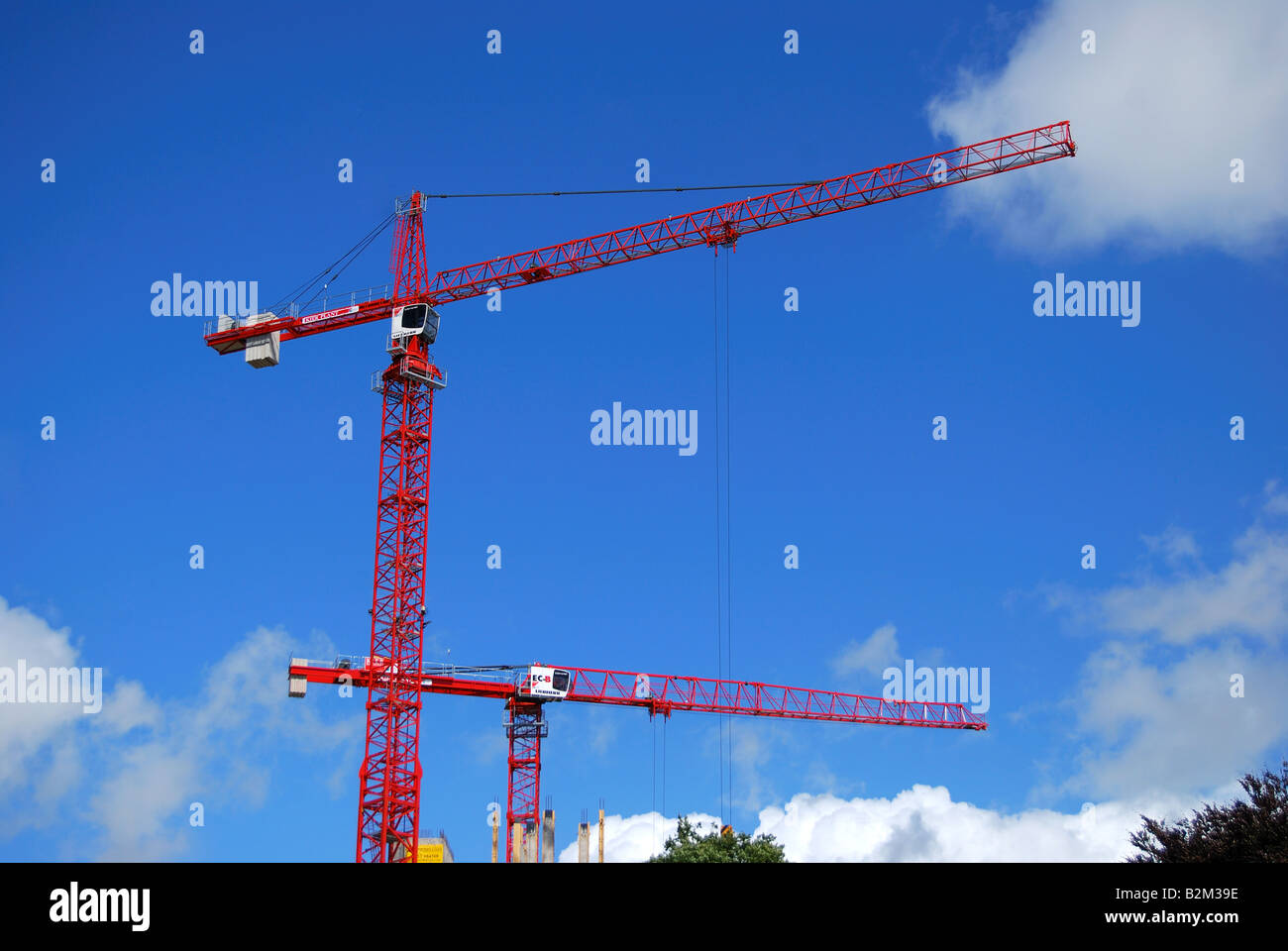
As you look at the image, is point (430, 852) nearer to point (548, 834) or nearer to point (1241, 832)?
point (548, 834)

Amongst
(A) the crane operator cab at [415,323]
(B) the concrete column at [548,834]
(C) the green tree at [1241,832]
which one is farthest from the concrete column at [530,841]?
(C) the green tree at [1241,832]

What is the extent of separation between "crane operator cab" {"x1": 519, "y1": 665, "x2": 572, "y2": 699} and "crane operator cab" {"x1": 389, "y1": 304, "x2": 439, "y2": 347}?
30.1m

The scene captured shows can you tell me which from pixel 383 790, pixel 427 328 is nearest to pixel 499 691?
pixel 383 790

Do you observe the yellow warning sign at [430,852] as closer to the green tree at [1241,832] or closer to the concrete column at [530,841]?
the concrete column at [530,841]

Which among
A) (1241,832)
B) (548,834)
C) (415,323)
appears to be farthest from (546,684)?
(1241,832)

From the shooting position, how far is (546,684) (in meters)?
119

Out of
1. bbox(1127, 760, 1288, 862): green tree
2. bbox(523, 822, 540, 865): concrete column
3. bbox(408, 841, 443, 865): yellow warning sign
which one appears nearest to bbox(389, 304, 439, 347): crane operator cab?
bbox(408, 841, 443, 865): yellow warning sign

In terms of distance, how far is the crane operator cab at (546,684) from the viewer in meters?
118

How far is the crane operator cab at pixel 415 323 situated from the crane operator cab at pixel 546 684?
3014 centimetres
